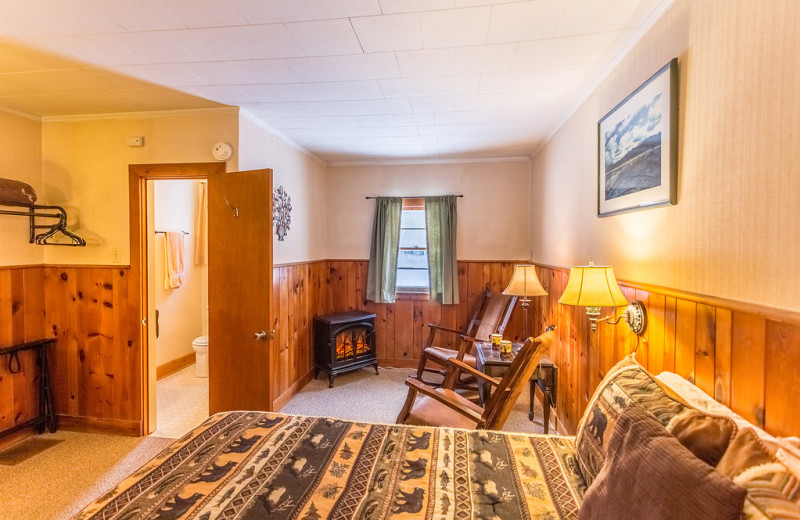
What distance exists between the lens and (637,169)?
1663 mm

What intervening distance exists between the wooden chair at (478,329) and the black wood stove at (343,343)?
→ 668 mm

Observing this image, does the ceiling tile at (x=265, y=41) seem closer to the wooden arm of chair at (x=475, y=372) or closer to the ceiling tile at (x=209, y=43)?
the ceiling tile at (x=209, y=43)

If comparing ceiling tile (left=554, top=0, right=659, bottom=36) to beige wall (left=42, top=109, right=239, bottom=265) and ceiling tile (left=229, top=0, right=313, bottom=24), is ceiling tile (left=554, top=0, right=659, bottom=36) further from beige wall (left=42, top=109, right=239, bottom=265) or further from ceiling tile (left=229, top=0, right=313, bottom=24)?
beige wall (left=42, top=109, right=239, bottom=265)

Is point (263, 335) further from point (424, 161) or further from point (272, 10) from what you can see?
point (424, 161)

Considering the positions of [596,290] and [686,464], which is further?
[596,290]

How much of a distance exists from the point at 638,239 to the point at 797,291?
81cm

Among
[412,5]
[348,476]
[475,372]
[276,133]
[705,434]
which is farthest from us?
[276,133]

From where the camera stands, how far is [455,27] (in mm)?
1685

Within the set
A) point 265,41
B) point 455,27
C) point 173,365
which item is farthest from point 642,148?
point 173,365

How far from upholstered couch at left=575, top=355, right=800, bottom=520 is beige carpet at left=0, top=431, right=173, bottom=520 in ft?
8.83

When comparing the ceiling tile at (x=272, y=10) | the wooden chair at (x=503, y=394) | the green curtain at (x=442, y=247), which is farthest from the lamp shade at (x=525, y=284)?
the ceiling tile at (x=272, y=10)

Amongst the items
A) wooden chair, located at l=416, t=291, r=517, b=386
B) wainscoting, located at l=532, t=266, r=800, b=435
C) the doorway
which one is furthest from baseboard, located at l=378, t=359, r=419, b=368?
wainscoting, located at l=532, t=266, r=800, b=435

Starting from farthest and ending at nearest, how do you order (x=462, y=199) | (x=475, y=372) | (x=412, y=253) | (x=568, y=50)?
(x=412, y=253)
(x=462, y=199)
(x=475, y=372)
(x=568, y=50)

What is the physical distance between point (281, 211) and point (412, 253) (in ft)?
5.83
